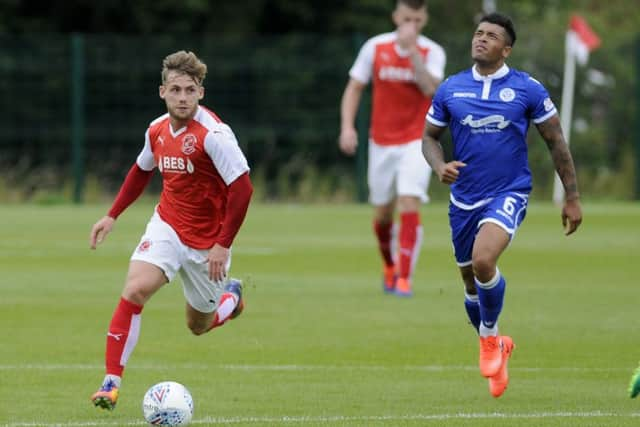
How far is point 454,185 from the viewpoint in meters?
9.05

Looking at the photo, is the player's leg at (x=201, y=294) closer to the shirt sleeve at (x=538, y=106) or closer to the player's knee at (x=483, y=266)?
the player's knee at (x=483, y=266)

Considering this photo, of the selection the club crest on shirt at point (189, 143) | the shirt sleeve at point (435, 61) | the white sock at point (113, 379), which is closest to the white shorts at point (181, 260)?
the club crest on shirt at point (189, 143)

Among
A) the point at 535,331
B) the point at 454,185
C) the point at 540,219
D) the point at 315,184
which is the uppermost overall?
the point at 454,185

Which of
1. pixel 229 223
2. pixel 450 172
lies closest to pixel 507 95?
pixel 450 172

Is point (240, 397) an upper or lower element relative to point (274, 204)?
upper

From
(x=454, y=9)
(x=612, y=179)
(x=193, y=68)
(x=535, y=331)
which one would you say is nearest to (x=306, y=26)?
(x=454, y=9)

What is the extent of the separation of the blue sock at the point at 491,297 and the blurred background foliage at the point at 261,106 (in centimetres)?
2065

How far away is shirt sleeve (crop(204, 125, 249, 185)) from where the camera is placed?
8.42 m

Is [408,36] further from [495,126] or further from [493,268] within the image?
[493,268]

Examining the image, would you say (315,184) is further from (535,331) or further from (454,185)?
(454,185)

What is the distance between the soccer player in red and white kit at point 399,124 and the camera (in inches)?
538

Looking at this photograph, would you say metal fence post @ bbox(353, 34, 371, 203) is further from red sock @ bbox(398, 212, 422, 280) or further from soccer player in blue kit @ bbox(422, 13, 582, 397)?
soccer player in blue kit @ bbox(422, 13, 582, 397)

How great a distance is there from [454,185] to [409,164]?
4.74m

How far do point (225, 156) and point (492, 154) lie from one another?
1.62m
